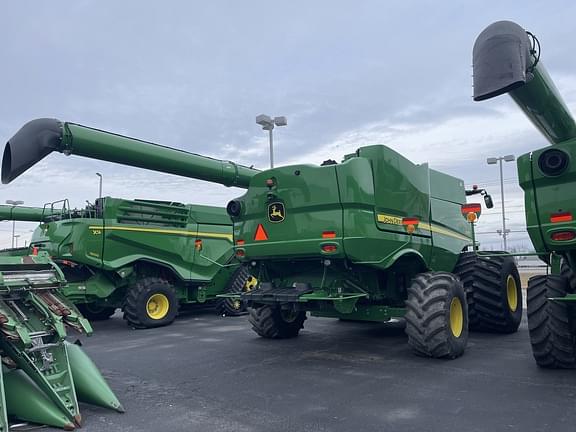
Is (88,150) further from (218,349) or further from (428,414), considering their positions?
(428,414)

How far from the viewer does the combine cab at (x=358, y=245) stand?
20.6 ft

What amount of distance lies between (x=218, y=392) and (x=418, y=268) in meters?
3.80

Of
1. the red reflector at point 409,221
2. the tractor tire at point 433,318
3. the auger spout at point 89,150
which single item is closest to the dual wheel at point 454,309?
the tractor tire at point 433,318

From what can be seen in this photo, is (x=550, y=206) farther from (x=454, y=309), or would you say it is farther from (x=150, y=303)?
(x=150, y=303)

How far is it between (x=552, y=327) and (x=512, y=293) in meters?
3.57

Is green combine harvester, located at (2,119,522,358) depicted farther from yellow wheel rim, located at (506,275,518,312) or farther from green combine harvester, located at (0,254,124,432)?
green combine harvester, located at (0,254,124,432)

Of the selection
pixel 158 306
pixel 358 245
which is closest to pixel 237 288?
pixel 158 306

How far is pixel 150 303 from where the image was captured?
10805 mm

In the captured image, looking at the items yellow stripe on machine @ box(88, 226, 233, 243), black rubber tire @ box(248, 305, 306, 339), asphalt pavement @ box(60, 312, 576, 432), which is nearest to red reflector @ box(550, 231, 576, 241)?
asphalt pavement @ box(60, 312, 576, 432)

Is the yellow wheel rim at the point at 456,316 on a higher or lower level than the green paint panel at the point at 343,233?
lower

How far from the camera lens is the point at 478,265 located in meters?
8.48

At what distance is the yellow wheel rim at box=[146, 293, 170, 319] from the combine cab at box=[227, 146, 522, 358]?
4113 mm

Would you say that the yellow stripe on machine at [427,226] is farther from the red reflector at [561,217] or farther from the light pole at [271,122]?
the light pole at [271,122]

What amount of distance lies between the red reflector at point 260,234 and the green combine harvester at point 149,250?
2336mm
